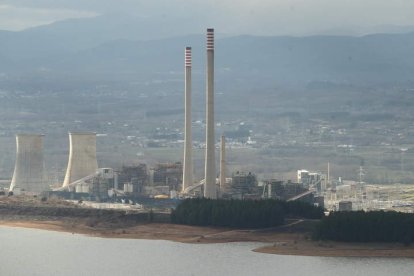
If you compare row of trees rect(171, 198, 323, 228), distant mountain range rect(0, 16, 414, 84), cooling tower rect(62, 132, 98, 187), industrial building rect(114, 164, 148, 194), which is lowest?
row of trees rect(171, 198, 323, 228)

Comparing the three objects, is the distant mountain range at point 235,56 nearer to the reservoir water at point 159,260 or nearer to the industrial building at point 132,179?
the industrial building at point 132,179

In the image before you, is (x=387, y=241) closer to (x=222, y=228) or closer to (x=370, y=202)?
(x=222, y=228)

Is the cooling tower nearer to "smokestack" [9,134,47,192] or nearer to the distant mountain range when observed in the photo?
"smokestack" [9,134,47,192]

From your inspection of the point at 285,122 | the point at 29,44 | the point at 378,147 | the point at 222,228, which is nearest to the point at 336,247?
the point at 222,228

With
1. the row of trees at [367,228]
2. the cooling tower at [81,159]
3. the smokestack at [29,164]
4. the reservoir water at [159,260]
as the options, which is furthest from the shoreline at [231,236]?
the cooling tower at [81,159]

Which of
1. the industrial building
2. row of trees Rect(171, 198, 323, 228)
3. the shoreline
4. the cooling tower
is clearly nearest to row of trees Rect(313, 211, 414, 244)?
the shoreline

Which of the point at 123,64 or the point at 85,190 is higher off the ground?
the point at 123,64
